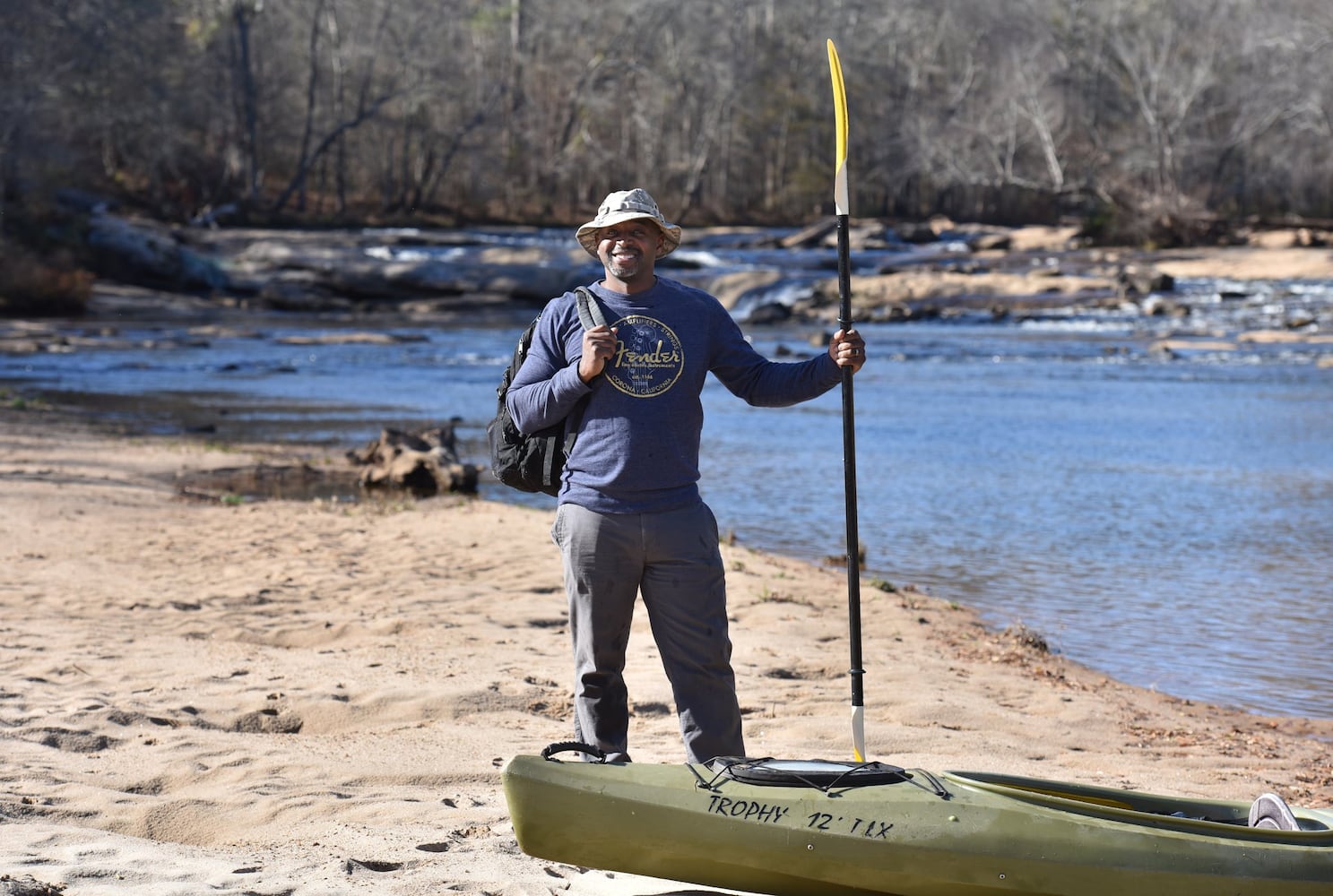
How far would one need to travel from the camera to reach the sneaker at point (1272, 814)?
333 cm

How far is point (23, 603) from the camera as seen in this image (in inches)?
262

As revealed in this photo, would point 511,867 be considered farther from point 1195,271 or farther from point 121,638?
point 1195,271

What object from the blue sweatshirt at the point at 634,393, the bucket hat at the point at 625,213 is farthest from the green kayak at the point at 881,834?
the bucket hat at the point at 625,213

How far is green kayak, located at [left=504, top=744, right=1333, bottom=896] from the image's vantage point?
10.5 ft

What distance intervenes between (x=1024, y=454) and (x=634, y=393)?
11.2m

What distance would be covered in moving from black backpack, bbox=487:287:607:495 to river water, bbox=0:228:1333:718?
247 cm

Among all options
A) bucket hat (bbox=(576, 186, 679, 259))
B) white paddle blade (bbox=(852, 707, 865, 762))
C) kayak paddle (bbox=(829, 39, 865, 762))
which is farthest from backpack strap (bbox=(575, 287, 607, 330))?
white paddle blade (bbox=(852, 707, 865, 762))

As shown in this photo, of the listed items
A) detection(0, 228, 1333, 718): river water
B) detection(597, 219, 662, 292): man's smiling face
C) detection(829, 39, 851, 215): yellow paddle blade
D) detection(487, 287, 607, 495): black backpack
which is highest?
detection(829, 39, 851, 215): yellow paddle blade

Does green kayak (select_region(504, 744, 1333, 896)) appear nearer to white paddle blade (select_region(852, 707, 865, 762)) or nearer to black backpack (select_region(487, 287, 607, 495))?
white paddle blade (select_region(852, 707, 865, 762))

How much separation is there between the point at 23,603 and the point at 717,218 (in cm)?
5150

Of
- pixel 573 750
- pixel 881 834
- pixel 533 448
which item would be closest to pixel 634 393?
pixel 533 448

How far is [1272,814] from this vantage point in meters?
3.39

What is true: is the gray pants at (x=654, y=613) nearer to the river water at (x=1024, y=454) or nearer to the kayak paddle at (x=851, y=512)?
the kayak paddle at (x=851, y=512)

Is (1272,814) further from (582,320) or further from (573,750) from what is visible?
(582,320)
